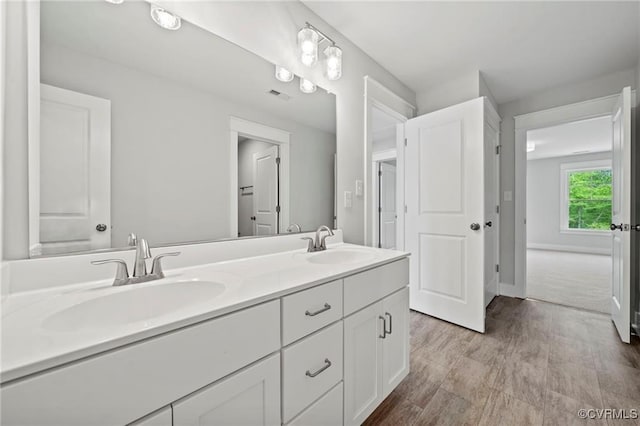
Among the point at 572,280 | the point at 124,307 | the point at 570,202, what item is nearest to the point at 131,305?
the point at 124,307

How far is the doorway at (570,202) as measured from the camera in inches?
167

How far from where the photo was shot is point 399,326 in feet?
4.61

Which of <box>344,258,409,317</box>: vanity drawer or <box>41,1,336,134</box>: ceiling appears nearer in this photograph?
<box>41,1,336,134</box>: ceiling

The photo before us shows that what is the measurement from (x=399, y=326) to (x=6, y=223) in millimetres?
1626

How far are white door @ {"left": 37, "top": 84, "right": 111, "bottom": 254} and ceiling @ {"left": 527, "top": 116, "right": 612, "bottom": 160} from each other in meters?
4.77

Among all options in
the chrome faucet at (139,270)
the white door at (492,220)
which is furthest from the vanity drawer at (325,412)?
the white door at (492,220)

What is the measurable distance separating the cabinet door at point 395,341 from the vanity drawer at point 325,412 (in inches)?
13.7

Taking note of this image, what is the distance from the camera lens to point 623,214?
6.36ft

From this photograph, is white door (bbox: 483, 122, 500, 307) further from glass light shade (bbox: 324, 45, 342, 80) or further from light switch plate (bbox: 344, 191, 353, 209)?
glass light shade (bbox: 324, 45, 342, 80)

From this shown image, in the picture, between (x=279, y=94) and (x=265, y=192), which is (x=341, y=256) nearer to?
(x=265, y=192)

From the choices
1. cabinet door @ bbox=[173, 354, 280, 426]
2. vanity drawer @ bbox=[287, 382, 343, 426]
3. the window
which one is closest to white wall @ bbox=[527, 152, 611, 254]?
the window

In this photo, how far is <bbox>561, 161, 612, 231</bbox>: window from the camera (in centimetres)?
583

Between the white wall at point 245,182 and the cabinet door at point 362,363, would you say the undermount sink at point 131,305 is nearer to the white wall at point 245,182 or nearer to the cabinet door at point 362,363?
the white wall at point 245,182

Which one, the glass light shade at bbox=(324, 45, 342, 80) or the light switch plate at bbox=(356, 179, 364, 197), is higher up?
the glass light shade at bbox=(324, 45, 342, 80)
